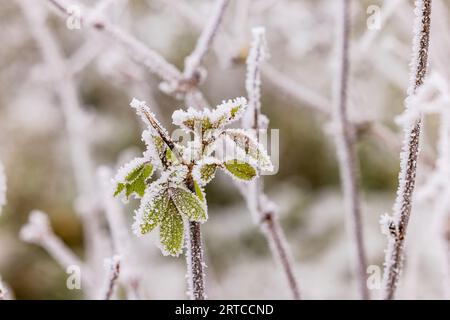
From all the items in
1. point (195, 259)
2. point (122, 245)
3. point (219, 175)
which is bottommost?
point (195, 259)

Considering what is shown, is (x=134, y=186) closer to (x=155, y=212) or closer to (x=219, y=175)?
(x=155, y=212)

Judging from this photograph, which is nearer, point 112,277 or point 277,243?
point 112,277

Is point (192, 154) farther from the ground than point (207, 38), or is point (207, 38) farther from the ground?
point (207, 38)

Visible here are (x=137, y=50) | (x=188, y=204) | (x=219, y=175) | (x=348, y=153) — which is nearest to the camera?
(x=188, y=204)

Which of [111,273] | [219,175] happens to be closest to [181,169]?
[111,273]

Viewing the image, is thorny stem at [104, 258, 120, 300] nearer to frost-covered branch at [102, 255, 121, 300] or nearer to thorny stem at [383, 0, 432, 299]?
frost-covered branch at [102, 255, 121, 300]

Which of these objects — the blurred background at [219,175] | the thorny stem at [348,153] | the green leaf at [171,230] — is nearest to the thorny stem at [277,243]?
the thorny stem at [348,153]
